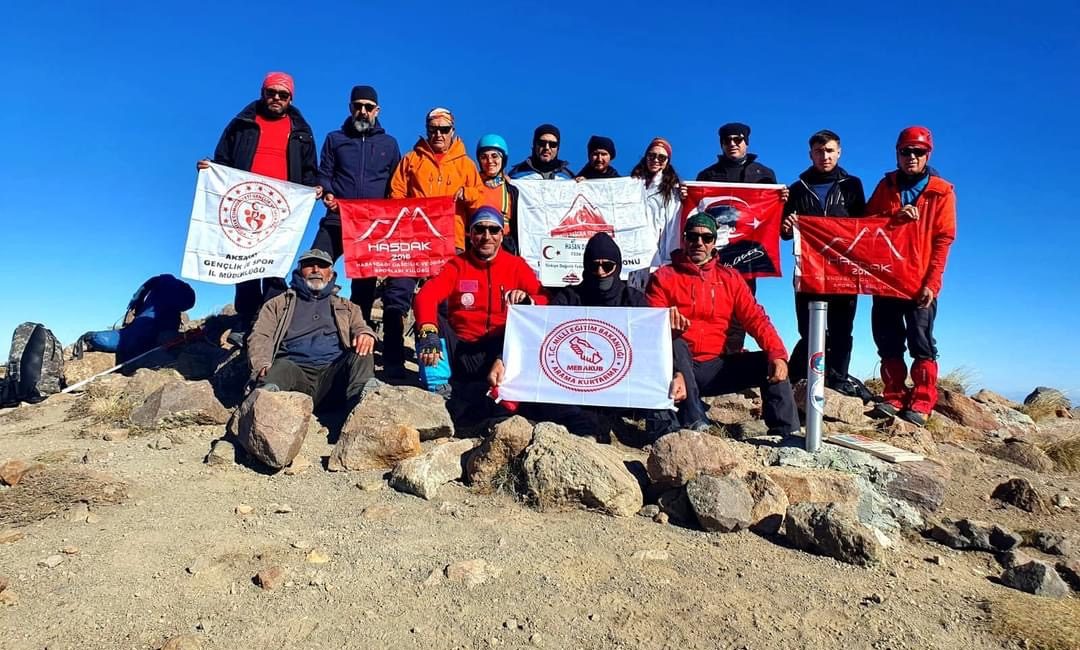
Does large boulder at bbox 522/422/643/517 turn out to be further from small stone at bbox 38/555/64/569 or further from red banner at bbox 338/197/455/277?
red banner at bbox 338/197/455/277

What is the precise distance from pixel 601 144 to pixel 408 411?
4.73m

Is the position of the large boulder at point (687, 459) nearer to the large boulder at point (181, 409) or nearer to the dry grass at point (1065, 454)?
the dry grass at point (1065, 454)

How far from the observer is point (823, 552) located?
434 centimetres

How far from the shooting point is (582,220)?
8688 mm

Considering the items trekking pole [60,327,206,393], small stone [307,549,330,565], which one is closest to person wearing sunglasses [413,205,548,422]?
small stone [307,549,330,565]

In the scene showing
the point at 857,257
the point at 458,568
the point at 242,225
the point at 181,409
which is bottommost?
the point at 458,568

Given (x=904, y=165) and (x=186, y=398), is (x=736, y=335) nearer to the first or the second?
(x=904, y=165)

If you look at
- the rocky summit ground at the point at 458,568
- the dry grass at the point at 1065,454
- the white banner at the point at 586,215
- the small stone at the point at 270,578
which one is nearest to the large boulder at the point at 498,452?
the rocky summit ground at the point at 458,568

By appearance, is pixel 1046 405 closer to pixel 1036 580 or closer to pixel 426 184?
pixel 1036 580

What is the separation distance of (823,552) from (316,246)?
656 centimetres

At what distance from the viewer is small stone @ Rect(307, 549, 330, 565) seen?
4.06m

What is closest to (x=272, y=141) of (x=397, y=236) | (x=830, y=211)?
(x=397, y=236)

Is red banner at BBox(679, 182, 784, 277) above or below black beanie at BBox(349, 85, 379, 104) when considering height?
below

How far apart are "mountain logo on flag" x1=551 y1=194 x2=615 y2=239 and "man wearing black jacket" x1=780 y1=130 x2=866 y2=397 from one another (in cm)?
226
